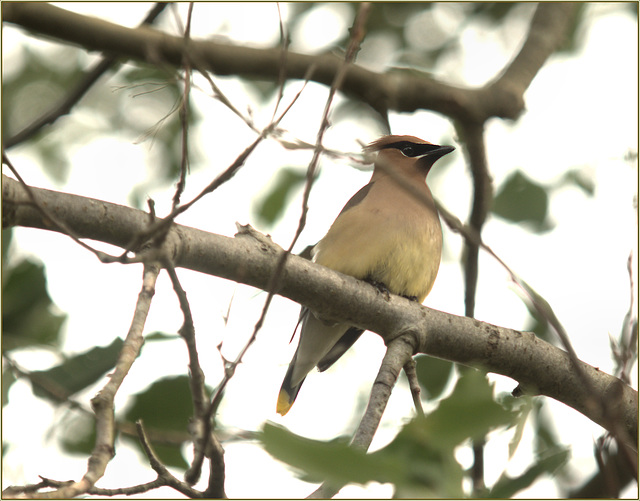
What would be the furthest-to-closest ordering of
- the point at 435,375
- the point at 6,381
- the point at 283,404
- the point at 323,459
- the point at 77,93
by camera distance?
the point at 283,404 < the point at 435,375 < the point at 77,93 < the point at 6,381 < the point at 323,459

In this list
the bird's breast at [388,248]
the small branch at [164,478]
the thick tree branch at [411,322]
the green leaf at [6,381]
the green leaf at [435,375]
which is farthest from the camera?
the bird's breast at [388,248]

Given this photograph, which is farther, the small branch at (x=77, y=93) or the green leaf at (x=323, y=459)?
the small branch at (x=77, y=93)

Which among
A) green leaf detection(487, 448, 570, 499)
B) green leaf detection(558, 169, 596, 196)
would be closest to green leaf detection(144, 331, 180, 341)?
green leaf detection(487, 448, 570, 499)

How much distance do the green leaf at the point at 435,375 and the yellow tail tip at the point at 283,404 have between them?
1408mm

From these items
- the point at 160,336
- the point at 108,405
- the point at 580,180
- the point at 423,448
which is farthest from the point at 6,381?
the point at 580,180

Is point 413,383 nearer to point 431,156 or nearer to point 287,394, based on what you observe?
point 287,394

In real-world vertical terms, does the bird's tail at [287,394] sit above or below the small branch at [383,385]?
above

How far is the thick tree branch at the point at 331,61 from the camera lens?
13.2 feet

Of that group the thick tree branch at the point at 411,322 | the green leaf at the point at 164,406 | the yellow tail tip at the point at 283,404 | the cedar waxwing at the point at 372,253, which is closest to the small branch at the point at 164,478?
the thick tree branch at the point at 411,322

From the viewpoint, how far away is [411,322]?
4000 millimetres

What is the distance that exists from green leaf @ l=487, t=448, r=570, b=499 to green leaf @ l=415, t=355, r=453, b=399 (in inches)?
83.4

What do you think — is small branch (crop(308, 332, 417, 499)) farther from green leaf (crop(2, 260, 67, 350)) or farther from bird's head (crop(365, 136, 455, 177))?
bird's head (crop(365, 136, 455, 177))

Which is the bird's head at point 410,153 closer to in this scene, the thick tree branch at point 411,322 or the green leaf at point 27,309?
the thick tree branch at point 411,322

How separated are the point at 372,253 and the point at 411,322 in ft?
3.85
